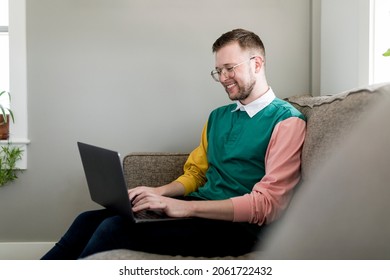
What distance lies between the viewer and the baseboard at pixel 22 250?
74.6 inches

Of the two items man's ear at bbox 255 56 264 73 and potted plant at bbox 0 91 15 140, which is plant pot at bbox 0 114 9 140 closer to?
potted plant at bbox 0 91 15 140

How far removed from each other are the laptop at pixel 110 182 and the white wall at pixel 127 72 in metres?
0.71

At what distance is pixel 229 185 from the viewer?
1.26 m

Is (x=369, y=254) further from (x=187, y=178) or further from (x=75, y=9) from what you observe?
(x=75, y=9)

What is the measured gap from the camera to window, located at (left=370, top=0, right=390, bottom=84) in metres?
1.46

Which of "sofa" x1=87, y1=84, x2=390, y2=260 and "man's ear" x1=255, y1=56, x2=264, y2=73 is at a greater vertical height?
"man's ear" x1=255, y1=56, x2=264, y2=73

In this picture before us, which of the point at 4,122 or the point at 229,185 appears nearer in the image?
the point at 229,185

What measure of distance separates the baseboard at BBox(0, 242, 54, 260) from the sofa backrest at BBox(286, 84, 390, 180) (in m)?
1.35

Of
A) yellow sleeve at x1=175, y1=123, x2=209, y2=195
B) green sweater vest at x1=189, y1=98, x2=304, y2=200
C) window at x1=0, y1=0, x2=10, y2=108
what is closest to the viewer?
green sweater vest at x1=189, y1=98, x2=304, y2=200

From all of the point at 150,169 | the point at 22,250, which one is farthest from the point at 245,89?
the point at 22,250

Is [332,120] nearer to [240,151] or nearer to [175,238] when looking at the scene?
[240,151]

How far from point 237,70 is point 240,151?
0.26m

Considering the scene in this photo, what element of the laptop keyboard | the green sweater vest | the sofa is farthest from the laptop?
the green sweater vest

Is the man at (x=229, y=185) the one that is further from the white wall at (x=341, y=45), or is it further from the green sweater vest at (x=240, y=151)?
the white wall at (x=341, y=45)
